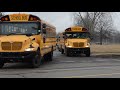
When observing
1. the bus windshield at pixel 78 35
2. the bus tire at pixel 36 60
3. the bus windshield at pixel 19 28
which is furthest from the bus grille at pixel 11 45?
the bus windshield at pixel 78 35

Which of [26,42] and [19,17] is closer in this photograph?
[26,42]

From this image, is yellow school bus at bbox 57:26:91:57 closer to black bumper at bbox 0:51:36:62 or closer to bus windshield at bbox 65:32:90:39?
bus windshield at bbox 65:32:90:39

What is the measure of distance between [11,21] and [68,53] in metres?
12.0

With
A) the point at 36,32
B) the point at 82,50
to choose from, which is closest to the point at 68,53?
the point at 82,50

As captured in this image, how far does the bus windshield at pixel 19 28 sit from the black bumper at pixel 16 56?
1524 mm

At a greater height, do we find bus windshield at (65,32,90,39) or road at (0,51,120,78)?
bus windshield at (65,32,90,39)

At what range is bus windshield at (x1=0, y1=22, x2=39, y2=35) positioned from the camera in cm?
1592

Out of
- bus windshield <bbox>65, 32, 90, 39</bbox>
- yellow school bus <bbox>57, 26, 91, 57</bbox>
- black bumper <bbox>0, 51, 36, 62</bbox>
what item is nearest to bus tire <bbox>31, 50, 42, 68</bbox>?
black bumper <bbox>0, 51, 36, 62</bbox>

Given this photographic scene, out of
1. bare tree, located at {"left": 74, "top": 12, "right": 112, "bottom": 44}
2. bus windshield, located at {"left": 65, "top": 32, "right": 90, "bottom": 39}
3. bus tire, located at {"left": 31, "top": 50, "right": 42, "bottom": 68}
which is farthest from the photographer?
bare tree, located at {"left": 74, "top": 12, "right": 112, "bottom": 44}

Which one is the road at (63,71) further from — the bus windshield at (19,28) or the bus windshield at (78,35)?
the bus windshield at (78,35)

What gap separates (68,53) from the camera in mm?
27500
